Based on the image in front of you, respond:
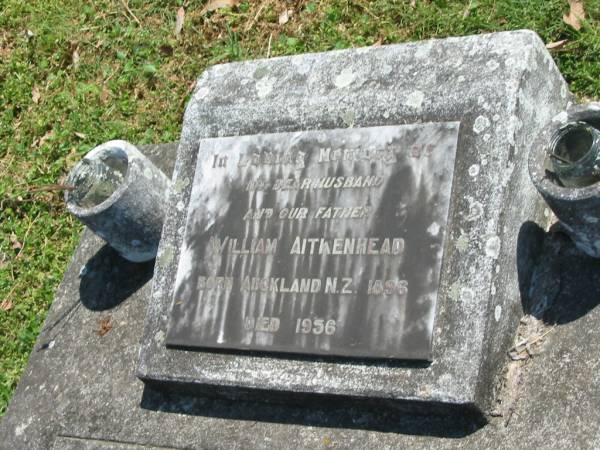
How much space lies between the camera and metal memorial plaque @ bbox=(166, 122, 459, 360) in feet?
10.8

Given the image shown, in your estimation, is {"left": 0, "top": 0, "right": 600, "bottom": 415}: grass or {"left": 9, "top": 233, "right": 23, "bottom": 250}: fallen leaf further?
{"left": 9, "top": 233, "right": 23, "bottom": 250}: fallen leaf

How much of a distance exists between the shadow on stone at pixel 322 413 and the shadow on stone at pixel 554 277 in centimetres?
45

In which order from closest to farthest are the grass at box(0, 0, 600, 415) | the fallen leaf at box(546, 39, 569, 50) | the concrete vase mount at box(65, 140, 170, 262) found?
the concrete vase mount at box(65, 140, 170, 262) → the fallen leaf at box(546, 39, 569, 50) → the grass at box(0, 0, 600, 415)

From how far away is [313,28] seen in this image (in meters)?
5.48

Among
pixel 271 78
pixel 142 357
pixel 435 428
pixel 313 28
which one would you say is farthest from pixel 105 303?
pixel 313 28

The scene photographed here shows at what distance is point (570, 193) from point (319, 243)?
87 centimetres

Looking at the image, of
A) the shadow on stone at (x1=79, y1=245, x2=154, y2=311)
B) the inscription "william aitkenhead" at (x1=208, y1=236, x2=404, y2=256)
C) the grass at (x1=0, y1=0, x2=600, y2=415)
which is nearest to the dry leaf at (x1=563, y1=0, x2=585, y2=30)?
the grass at (x1=0, y1=0, x2=600, y2=415)

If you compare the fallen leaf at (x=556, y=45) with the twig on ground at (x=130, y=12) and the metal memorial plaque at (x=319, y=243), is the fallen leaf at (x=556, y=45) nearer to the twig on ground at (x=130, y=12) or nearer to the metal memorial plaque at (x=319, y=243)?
the metal memorial plaque at (x=319, y=243)

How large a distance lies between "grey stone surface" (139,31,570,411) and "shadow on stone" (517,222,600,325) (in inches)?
2.6

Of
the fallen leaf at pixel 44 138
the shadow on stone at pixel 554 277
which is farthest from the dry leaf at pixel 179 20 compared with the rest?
the shadow on stone at pixel 554 277

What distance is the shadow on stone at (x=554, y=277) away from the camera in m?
3.31

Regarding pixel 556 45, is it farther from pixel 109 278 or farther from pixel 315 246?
pixel 109 278

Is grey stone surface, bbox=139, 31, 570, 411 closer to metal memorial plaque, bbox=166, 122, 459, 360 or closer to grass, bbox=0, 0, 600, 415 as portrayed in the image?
metal memorial plaque, bbox=166, 122, 459, 360

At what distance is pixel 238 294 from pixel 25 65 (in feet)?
11.3
